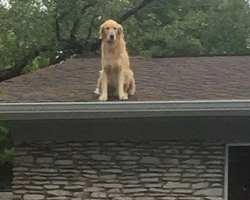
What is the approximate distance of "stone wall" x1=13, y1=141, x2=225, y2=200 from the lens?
326 inches

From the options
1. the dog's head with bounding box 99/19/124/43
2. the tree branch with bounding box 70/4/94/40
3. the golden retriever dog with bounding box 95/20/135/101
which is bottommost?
the golden retriever dog with bounding box 95/20/135/101

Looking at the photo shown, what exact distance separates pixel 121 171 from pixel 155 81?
68.8 inches

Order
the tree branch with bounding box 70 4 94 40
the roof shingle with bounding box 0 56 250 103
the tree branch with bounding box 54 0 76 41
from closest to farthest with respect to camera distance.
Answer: the roof shingle with bounding box 0 56 250 103 < the tree branch with bounding box 54 0 76 41 < the tree branch with bounding box 70 4 94 40

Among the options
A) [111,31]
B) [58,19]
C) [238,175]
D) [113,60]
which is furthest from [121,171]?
[58,19]

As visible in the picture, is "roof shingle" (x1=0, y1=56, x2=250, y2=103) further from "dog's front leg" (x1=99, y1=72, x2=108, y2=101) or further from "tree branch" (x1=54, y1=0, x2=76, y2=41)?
"tree branch" (x1=54, y1=0, x2=76, y2=41)

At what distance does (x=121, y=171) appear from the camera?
8344mm

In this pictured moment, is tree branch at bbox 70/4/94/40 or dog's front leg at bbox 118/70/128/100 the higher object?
tree branch at bbox 70/4/94/40

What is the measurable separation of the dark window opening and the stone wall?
0.22 metres

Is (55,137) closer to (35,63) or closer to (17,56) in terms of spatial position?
(17,56)

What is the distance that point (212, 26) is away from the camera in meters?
21.9

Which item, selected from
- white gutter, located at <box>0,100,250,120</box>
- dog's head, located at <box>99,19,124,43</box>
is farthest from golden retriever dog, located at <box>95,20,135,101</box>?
white gutter, located at <box>0,100,250,120</box>

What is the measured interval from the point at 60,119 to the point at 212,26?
1446 centimetres

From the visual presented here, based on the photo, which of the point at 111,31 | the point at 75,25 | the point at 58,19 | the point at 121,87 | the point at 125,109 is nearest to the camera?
the point at 125,109

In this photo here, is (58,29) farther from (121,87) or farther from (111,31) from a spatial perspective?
(121,87)
